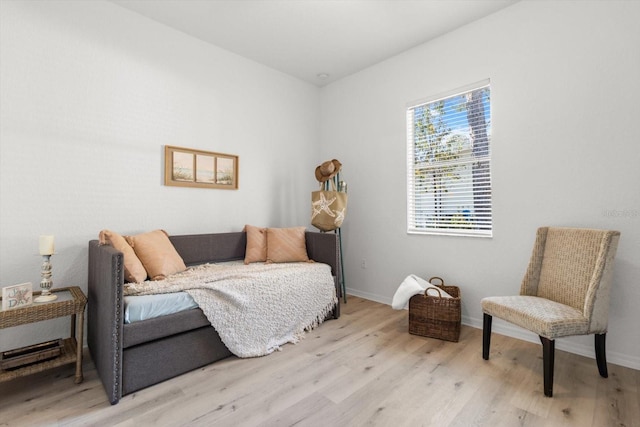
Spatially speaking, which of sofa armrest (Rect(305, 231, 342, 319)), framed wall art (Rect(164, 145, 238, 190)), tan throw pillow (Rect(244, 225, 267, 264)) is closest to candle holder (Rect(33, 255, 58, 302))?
framed wall art (Rect(164, 145, 238, 190))

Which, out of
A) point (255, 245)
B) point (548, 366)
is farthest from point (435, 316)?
point (255, 245)

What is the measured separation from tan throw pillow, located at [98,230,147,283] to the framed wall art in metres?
0.80

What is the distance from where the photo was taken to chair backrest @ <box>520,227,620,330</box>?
5.82 ft

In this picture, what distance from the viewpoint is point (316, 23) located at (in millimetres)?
2748

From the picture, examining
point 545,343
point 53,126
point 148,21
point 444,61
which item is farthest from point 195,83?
point 545,343

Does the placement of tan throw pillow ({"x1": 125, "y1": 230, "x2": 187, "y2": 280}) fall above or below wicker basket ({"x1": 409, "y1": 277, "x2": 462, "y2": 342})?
above

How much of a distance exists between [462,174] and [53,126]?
11.1 feet

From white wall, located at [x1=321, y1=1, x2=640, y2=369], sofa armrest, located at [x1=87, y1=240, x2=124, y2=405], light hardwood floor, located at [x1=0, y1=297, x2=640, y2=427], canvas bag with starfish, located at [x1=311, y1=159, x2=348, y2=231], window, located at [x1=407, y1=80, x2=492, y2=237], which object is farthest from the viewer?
canvas bag with starfish, located at [x1=311, y1=159, x2=348, y2=231]

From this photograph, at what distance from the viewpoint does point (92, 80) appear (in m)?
2.40

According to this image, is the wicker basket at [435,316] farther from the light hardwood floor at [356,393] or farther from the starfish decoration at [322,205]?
the starfish decoration at [322,205]

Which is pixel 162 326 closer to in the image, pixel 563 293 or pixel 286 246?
pixel 286 246

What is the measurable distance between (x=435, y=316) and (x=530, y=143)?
61.9 inches

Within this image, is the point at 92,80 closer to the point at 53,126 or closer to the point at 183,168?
the point at 53,126

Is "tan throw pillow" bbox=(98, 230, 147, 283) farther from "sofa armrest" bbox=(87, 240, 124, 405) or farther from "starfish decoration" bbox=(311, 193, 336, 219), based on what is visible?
"starfish decoration" bbox=(311, 193, 336, 219)
